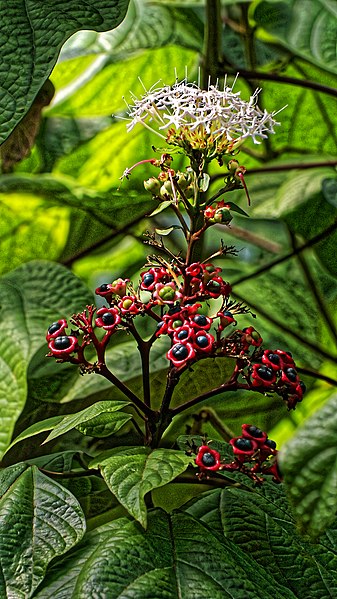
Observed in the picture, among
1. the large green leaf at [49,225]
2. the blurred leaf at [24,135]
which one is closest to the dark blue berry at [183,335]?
the large green leaf at [49,225]

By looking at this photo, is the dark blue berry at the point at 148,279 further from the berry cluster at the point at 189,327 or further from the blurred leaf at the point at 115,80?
the blurred leaf at the point at 115,80

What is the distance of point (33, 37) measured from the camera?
2.31 ft

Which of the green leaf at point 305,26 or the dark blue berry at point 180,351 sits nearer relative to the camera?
the dark blue berry at point 180,351

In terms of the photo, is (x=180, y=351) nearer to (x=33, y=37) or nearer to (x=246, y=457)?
(x=246, y=457)

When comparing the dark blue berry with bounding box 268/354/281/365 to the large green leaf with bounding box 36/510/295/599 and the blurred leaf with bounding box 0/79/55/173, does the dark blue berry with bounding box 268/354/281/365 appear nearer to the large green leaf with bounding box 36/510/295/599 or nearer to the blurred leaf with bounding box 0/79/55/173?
the large green leaf with bounding box 36/510/295/599

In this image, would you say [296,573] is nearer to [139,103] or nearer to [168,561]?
[168,561]

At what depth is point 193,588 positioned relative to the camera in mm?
530

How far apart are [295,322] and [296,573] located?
1.30 feet

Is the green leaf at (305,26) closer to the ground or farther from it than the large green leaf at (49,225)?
farther from it

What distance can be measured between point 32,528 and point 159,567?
0.32ft

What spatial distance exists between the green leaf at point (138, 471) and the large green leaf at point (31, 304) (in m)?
0.22

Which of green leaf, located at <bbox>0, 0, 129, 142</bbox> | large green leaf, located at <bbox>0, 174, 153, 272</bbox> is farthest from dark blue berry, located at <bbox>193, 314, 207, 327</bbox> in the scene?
large green leaf, located at <bbox>0, 174, 153, 272</bbox>

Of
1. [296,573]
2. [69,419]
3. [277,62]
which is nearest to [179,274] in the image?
[69,419]

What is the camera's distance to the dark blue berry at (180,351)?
578 mm
